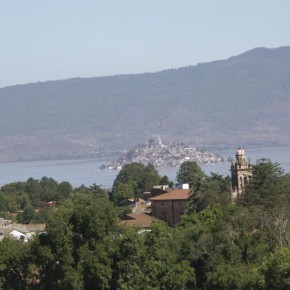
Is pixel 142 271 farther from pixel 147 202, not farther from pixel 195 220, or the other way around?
pixel 147 202

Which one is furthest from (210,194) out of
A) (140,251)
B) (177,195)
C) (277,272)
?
(277,272)

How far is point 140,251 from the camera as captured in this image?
1487 inches

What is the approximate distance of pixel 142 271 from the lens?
37.0 metres

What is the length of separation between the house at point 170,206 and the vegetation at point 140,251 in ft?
70.4

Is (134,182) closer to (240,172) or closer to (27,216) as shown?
(27,216)

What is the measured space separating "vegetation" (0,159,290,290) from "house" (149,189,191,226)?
2144cm

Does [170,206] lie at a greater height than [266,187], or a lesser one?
lesser

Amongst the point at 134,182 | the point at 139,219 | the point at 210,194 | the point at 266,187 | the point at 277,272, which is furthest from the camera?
the point at 134,182

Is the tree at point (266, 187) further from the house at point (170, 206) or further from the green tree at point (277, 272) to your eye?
the green tree at point (277, 272)

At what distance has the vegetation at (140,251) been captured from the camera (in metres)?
36.6

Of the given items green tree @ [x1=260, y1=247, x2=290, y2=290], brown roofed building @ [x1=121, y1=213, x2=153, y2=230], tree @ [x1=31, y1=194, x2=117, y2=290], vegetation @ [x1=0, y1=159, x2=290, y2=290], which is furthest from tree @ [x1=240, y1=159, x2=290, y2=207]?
green tree @ [x1=260, y1=247, x2=290, y2=290]

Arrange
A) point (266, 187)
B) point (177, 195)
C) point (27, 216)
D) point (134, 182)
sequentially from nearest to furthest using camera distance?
point (266, 187), point (177, 195), point (27, 216), point (134, 182)

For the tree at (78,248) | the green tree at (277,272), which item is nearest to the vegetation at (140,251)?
the tree at (78,248)

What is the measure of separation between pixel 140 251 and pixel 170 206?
27.8 m
